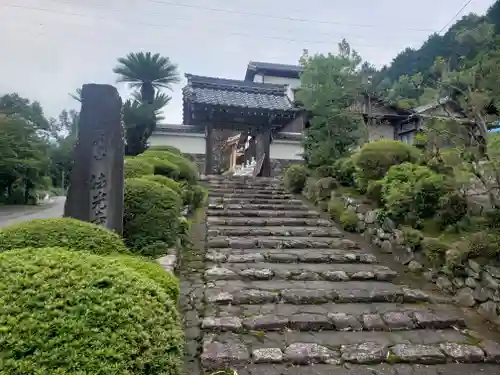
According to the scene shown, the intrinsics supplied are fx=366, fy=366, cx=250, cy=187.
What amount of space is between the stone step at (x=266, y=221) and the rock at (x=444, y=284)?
10.1ft

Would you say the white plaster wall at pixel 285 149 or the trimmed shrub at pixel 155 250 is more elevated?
the white plaster wall at pixel 285 149

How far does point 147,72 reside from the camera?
1475 cm

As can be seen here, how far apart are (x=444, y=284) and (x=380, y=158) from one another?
3393mm

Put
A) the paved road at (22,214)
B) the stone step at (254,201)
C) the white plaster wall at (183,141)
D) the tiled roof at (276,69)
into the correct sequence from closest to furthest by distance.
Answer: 1. the stone step at (254,201)
2. the paved road at (22,214)
3. the white plaster wall at (183,141)
4. the tiled roof at (276,69)

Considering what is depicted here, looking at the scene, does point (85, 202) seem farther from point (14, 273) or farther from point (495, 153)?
point (495, 153)

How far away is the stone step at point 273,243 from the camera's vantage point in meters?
6.41

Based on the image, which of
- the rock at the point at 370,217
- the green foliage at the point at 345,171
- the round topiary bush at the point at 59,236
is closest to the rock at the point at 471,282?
the rock at the point at 370,217

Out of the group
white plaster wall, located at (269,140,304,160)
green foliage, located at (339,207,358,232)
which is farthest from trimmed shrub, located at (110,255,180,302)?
white plaster wall, located at (269,140,304,160)

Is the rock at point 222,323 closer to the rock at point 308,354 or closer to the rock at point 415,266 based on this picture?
the rock at point 308,354

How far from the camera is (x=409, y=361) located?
3221 mm

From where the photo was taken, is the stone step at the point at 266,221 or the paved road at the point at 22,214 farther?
the paved road at the point at 22,214

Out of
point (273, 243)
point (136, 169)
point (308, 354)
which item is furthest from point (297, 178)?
point (308, 354)

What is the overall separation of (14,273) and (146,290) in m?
0.76

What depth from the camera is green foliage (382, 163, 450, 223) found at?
5621 millimetres
